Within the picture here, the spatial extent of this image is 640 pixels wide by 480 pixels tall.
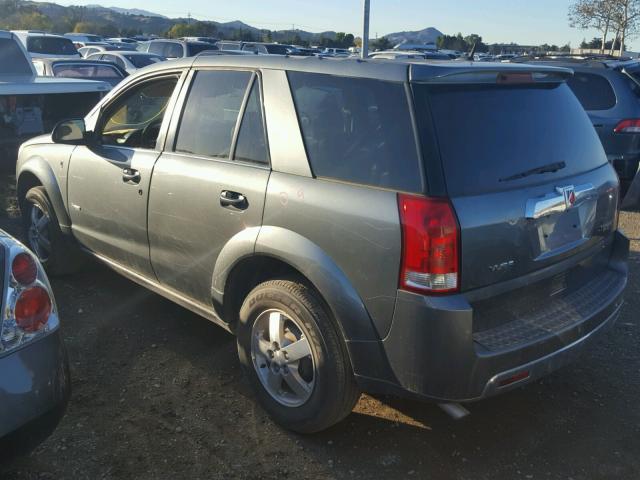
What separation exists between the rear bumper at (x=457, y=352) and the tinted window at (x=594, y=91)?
552cm

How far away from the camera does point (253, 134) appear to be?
3.34m

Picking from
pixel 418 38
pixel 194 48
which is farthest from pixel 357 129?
pixel 418 38

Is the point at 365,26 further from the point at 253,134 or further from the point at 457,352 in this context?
the point at 457,352

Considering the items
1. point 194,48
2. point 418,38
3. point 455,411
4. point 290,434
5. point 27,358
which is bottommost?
point 290,434

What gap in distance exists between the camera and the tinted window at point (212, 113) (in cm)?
350

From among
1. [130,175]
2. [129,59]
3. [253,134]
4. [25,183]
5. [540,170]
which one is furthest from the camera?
[129,59]

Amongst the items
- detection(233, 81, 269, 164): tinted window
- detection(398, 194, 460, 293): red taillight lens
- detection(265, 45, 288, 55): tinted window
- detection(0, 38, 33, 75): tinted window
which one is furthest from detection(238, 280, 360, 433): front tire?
detection(265, 45, 288, 55): tinted window

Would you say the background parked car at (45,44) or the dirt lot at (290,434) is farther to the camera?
the background parked car at (45,44)

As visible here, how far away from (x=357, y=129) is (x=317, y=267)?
65cm

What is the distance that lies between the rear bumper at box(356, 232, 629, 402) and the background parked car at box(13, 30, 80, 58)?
18.1m

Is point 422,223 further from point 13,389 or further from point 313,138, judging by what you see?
point 13,389

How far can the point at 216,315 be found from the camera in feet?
11.8

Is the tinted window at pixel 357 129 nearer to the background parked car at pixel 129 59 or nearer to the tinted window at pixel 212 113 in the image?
the tinted window at pixel 212 113

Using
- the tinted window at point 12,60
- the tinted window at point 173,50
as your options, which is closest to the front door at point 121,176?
the tinted window at point 12,60
